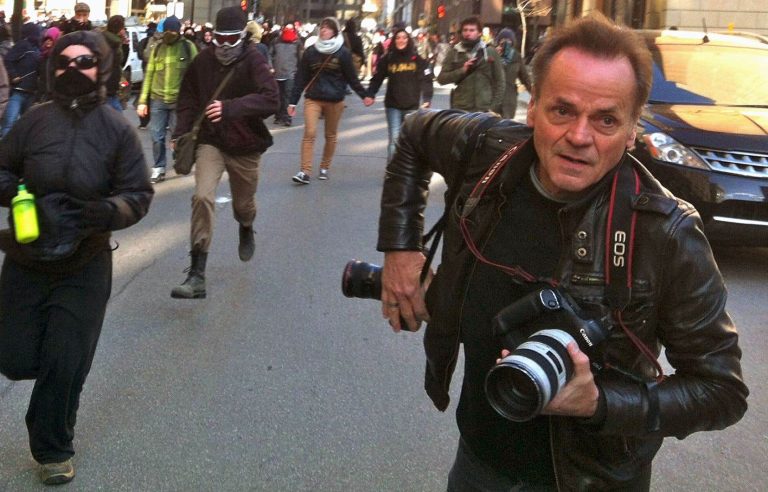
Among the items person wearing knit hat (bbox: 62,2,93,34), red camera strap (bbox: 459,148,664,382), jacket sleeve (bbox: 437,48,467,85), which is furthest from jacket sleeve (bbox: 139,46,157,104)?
red camera strap (bbox: 459,148,664,382)

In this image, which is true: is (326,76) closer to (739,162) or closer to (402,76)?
(402,76)

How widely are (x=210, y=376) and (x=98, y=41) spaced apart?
78.1 inches

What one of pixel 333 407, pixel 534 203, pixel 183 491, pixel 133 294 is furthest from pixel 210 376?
pixel 534 203

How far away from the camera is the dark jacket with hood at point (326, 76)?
1290cm

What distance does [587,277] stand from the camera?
7.33ft

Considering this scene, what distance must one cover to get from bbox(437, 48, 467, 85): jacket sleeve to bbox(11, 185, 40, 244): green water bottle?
8275mm

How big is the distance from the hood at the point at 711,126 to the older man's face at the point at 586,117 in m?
6.47

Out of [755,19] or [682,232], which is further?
[755,19]

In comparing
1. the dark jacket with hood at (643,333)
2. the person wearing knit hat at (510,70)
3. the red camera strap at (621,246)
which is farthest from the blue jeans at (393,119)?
the red camera strap at (621,246)

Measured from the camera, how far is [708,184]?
8391mm

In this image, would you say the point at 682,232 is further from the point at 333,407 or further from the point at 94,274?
the point at 333,407

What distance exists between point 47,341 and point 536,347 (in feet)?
8.63

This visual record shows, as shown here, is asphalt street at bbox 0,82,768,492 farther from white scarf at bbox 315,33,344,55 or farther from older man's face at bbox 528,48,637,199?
white scarf at bbox 315,33,344,55

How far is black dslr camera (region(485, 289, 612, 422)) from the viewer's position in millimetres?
1962
